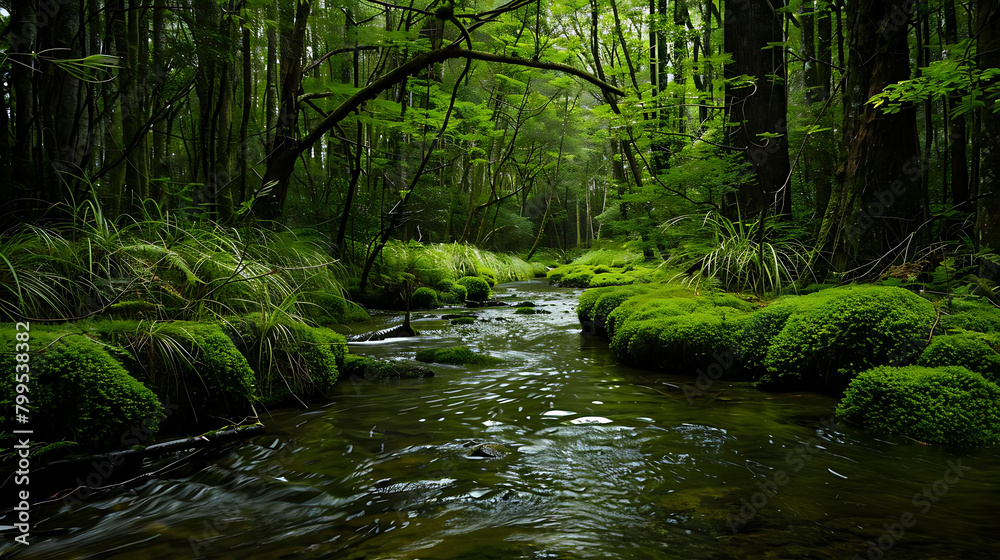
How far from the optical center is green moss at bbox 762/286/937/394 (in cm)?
309

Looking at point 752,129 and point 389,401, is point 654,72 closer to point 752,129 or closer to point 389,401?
point 752,129

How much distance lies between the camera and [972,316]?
9.91ft

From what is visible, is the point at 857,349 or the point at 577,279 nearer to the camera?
the point at 857,349

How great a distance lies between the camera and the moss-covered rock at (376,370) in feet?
13.6

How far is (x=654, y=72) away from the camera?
11688 mm

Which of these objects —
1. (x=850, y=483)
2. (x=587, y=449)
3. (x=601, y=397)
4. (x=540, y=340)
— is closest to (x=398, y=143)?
(x=540, y=340)

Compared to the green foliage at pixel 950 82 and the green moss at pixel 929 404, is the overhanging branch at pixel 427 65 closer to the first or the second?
the green foliage at pixel 950 82

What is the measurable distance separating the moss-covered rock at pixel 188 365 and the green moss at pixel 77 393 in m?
0.20

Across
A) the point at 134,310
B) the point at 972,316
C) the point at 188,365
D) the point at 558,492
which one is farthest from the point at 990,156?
the point at 134,310

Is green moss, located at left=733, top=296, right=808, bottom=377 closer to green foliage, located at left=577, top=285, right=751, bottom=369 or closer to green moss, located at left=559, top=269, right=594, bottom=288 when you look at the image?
green foliage, located at left=577, top=285, right=751, bottom=369

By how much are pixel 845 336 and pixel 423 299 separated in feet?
21.8

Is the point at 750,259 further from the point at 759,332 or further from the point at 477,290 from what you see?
the point at 477,290

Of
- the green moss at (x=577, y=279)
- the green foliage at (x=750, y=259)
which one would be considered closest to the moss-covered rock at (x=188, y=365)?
the green foliage at (x=750, y=259)

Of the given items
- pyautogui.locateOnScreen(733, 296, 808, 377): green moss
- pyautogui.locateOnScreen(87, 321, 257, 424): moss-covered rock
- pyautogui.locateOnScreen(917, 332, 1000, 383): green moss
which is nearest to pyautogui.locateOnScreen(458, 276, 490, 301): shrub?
pyautogui.locateOnScreen(733, 296, 808, 377): green moss
